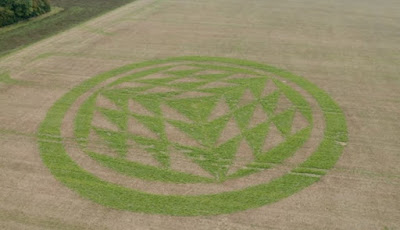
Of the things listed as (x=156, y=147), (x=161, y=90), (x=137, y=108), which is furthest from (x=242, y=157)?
(x=161, y=90)

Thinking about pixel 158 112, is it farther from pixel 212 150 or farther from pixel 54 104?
pixel 54 104

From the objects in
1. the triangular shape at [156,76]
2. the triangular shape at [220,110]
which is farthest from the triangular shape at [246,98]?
the triangular shape at [156,76]

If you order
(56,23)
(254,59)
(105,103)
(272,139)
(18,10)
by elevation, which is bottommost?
(272,139)

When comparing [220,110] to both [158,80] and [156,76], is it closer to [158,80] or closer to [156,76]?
[158,80]

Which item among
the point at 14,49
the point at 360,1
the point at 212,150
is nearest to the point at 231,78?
the point at 212,150

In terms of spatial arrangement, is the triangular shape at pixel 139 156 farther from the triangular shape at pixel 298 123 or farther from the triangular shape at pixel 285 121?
the triangular shape at pixel 298 123

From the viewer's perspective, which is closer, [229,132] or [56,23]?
[229,132]
